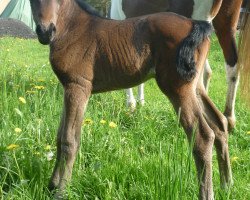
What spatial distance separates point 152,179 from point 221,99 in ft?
10.8

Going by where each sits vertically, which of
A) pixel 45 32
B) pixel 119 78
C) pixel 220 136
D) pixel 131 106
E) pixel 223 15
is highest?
pixel 45 32

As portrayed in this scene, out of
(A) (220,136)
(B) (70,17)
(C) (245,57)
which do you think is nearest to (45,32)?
(B) (70,17)

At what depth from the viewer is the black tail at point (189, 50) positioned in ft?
7.75

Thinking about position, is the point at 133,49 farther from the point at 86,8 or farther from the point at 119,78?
the point at 86,8

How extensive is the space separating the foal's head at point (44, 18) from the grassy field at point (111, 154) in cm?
67

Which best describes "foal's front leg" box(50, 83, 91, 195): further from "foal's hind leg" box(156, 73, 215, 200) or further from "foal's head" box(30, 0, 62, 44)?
"foal's hind leg" box(156, 73, 215, 200)

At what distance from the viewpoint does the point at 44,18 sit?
2361 mm

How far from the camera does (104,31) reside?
2576mm

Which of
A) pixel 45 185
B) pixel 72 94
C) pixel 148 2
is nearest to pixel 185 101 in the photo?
pixel 72 94

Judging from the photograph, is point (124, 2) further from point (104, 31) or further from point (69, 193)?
point (69, 193)

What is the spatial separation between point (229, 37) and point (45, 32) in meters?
2.51

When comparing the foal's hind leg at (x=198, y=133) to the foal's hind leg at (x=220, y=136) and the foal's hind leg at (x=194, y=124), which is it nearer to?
the foal's hind leg at (x=194, y=124)

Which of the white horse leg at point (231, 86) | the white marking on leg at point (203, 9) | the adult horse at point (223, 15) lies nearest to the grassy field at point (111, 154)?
the white horse leg at point (231, 86)

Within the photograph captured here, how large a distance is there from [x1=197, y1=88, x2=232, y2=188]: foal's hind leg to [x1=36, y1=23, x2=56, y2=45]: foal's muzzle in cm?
92
